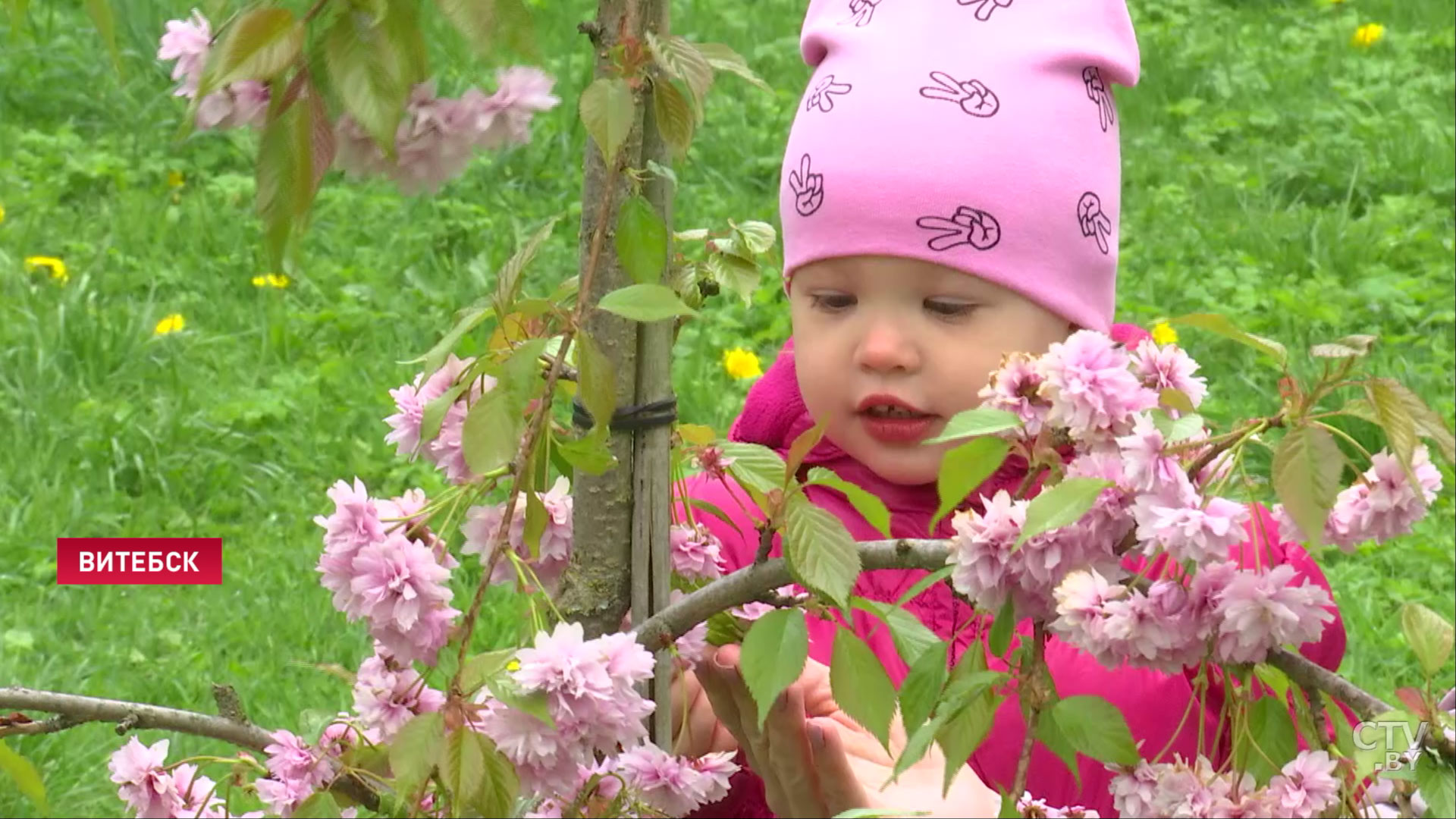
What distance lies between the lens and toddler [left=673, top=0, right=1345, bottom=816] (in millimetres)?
1847

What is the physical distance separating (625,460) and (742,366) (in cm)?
251

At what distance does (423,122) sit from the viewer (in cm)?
119

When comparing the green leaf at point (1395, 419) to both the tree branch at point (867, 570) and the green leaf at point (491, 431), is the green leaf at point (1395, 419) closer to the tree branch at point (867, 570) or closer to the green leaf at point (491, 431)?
the tree branch at point (867, 570)

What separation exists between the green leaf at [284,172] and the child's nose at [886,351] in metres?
0.79

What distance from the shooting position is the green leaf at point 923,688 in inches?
45.9

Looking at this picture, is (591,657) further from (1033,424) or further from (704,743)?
(704,743)

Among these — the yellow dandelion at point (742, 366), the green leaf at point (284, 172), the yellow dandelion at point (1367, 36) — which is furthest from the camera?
the yellow dandelion at point (1367, 36)

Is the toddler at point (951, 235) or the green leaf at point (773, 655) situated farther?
the toddler at point (951, 235)

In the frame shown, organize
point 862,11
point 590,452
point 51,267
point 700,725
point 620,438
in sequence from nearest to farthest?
point 590,452, point 620,438, point 700,725, point 862,11, point 51,267

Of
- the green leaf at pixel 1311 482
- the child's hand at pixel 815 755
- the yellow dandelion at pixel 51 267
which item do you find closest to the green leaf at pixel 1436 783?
the green leaf at pixel 1311 482

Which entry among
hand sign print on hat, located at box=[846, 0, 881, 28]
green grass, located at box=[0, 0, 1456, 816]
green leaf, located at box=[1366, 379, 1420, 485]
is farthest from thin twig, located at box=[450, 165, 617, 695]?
green grass, located at box=[0, 0, 1456, 816]

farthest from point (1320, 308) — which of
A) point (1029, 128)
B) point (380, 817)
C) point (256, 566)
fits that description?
point (380, 817)

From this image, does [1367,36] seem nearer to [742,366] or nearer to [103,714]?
[742,366]

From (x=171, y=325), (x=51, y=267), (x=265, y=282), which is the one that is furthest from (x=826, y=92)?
(x=51, y=267)
